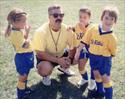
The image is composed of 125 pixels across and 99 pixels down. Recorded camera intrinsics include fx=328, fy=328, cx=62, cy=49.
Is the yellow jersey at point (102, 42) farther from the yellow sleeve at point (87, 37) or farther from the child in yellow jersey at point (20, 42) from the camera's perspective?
the child in yellow jersey at point (20, 42)

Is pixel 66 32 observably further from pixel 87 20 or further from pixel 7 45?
pixel 7 45

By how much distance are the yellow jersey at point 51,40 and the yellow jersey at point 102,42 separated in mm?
675

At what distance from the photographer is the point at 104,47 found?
190 inches

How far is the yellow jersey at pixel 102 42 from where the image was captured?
4.79m

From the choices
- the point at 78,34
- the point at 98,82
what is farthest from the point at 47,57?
the point at 98,82

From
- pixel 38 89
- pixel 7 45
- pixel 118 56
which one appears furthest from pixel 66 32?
pixel 7 45

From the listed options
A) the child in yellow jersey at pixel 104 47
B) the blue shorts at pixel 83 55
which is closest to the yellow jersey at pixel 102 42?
the child in yellow jersey at pixel 104 47

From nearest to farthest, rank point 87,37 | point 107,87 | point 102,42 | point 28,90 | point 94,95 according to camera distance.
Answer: point 107,87 < point 102,42 < point 87,37 < point 94,95 < point 28,90

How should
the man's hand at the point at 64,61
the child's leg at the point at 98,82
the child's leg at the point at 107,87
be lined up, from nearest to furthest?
the child's leg at the point at 107,87 < the child's leg at the point at 98,82 < the man's hand at the point at 64,61

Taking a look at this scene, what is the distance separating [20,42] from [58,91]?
1.12 m

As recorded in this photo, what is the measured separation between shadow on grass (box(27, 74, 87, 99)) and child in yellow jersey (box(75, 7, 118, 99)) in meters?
0.54

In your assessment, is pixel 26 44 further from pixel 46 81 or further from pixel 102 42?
pixel 102 42

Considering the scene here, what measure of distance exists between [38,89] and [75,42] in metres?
1.01

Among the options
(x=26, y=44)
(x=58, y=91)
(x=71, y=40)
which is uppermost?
(x=26, y=44)
